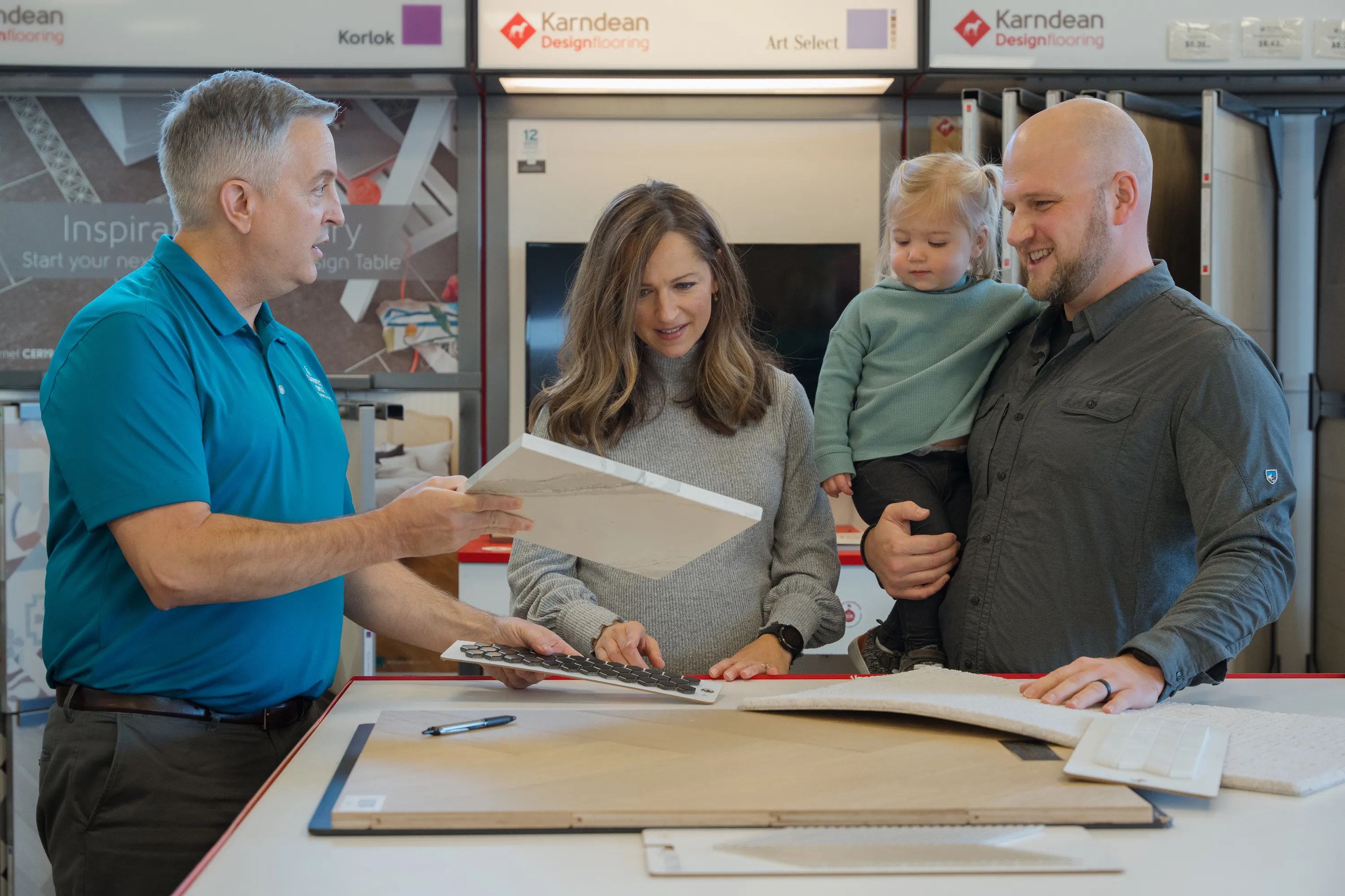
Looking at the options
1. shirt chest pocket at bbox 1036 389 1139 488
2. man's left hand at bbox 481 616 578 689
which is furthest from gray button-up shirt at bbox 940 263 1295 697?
man's left hand at bbox 481 616 578 689

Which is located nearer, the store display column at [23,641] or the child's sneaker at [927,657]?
the child's sneaker at [927,657]

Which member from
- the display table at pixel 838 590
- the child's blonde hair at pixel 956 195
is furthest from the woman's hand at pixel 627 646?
the display table at pixel 838 590

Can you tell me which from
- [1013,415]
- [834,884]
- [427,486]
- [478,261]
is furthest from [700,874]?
[478,261]

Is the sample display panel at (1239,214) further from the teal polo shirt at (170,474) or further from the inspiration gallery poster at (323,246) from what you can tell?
the teal polo shirt at (170,474)

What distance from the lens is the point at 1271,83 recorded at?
3.32 m

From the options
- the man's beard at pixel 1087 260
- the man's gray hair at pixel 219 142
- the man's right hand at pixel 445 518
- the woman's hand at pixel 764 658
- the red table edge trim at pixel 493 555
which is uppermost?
the man's gray hair at pixel 219 142

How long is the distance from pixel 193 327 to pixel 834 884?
109 centimetres

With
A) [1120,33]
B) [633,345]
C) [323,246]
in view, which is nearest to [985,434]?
[633,345]

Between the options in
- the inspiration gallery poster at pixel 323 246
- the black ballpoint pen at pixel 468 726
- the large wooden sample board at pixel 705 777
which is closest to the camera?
the large wooden sample board at pixel 705 777

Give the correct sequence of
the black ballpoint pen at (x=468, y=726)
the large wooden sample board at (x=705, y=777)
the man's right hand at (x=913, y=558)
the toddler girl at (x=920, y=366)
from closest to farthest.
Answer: the large wooden sample board at (x=705, y=777) → the black ballpoint pen at (x=468, y=726) → the man's right hand at (x=913, y=558) → the toddler girl at (x=920, y=366)

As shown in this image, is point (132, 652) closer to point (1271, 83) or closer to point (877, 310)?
point (877, 310)

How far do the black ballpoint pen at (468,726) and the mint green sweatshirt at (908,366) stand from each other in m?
0.89

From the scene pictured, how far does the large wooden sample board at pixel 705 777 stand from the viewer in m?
1.01

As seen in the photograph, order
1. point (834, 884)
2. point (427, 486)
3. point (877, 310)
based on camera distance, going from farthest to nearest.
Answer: point (877, 310), point (427, 486), point (834, 884)
